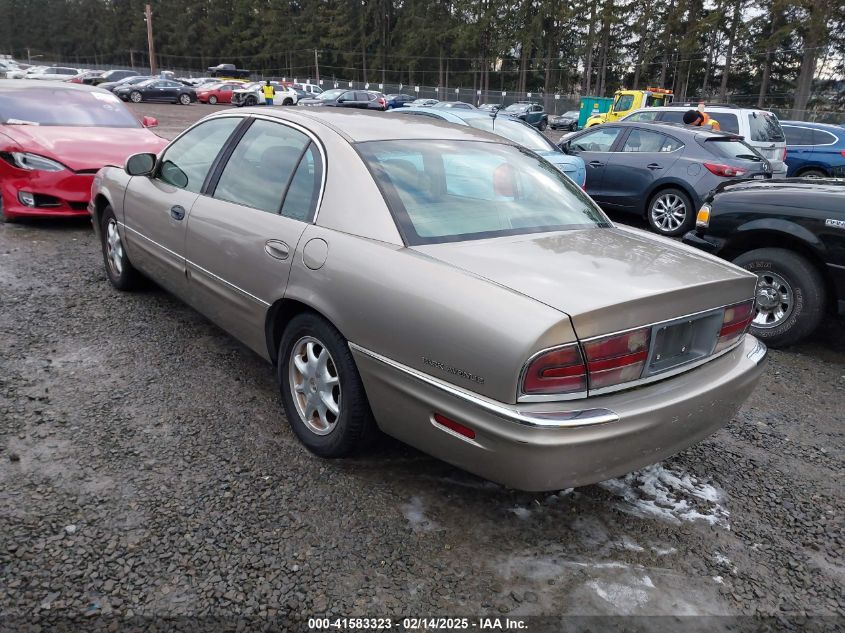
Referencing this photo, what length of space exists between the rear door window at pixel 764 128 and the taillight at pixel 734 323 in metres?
9.17

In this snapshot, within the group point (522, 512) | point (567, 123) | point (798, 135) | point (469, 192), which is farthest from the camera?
point (567, 123)

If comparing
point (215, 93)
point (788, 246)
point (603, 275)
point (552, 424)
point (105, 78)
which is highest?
point (105, 78)

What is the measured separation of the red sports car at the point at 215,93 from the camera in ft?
131

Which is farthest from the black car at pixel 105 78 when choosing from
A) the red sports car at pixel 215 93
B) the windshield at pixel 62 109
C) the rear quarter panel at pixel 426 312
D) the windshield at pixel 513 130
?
the rear quarter panel at pixel 426 312

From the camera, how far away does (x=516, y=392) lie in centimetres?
204

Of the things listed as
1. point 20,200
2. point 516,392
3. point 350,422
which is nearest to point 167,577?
point 350,422

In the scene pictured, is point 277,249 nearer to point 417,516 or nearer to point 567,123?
point 417,516

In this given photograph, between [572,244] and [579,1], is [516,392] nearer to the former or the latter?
[572,244]

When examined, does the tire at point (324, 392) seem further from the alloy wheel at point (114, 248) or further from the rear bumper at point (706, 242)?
the rear bumper at point (706, 242)

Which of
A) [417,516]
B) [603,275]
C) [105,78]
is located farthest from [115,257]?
[105,78]

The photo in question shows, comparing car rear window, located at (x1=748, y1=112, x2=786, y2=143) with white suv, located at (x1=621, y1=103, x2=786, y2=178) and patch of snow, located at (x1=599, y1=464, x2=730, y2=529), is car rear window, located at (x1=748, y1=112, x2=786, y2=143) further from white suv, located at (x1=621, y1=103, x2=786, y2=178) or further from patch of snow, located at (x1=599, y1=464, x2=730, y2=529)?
patch of snow, located at (x1=599, y1=464, x2=730, y2=529)

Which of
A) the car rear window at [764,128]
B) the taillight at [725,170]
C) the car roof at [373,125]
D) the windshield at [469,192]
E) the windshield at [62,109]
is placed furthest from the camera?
the car rear window at [764,128]

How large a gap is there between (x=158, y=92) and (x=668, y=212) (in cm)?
3661

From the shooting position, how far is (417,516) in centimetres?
255
